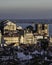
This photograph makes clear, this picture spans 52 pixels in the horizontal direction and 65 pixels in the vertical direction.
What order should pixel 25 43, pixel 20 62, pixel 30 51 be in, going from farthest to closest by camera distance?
pixel 25 43, pixel 30 51, pixel 20 62

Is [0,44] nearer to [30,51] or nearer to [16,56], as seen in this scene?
[30,51]

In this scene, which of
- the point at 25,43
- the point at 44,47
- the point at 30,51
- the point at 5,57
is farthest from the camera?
the point at 25,43

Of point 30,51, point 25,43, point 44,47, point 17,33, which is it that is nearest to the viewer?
point 30,51

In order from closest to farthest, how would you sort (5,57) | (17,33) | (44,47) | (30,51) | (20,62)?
1. (20,62)
2. (5,57)
3. (30,51)
4. (44,47)
5. (17,33)

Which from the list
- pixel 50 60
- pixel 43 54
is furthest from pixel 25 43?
pixel 50 60

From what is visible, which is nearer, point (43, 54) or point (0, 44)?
point (43, 54)

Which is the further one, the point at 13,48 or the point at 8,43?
the point at 8,43

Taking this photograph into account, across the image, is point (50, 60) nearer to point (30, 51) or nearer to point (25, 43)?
point (30, 51)

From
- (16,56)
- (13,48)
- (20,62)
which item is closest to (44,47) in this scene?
(13,48)
